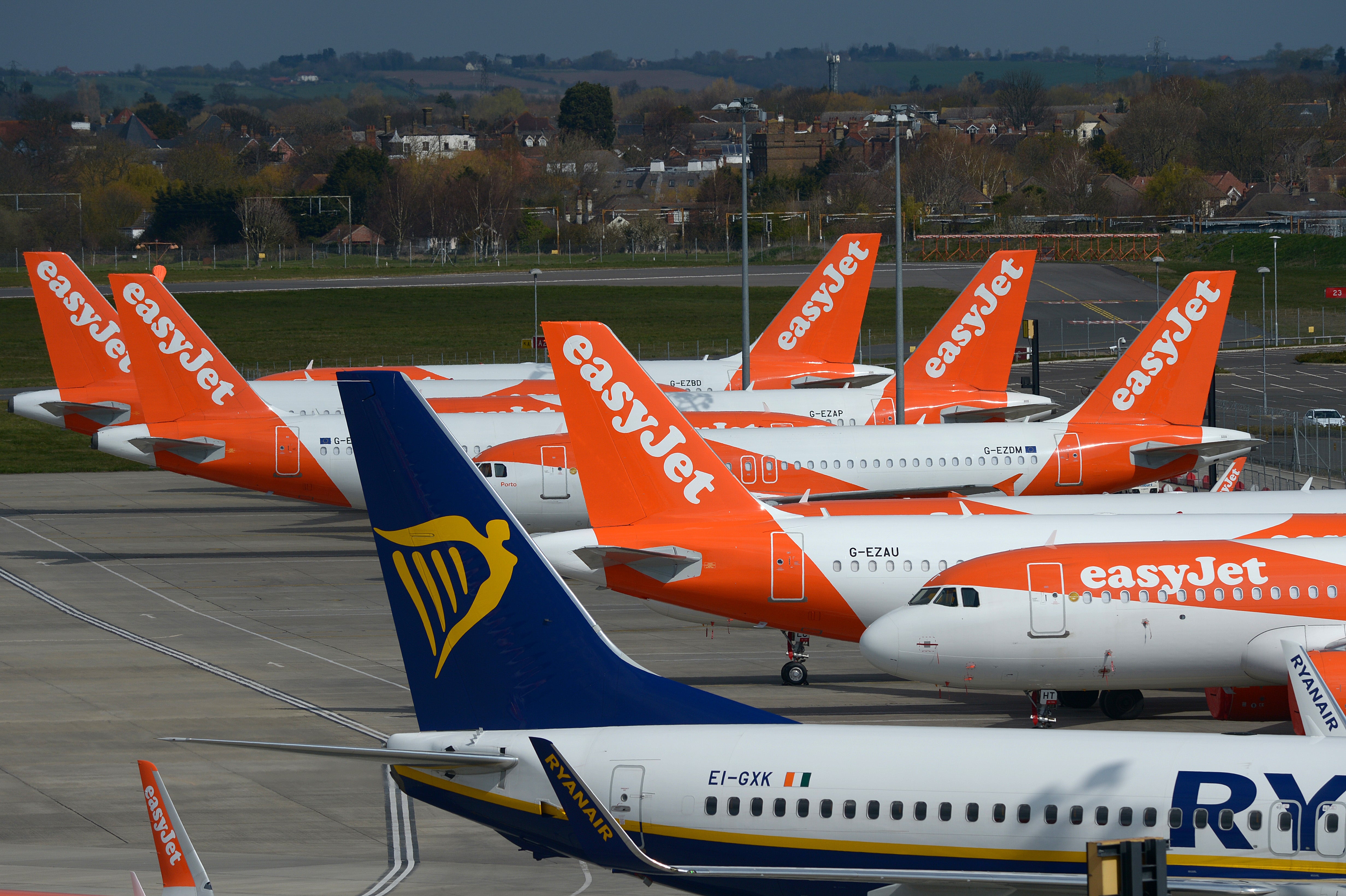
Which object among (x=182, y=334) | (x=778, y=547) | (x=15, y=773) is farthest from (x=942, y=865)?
(x=182, y=334)

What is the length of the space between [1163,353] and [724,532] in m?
22.0

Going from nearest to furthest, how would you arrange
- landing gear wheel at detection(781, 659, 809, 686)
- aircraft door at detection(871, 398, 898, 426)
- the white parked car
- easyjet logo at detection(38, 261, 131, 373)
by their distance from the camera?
1. landing gear wheel at detection(781, 659, 809, 686)
2. aircraft door at detection(871, 398, 898, 426)
3. easyjet logo at detection(38, 261, 131, 373)
4. the white parked car

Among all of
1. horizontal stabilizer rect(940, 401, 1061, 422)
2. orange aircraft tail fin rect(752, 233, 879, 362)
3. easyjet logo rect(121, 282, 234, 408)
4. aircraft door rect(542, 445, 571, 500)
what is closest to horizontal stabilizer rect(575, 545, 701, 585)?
aircraft door rect(542, 445, 571, 500)

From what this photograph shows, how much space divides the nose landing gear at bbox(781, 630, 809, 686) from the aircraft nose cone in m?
5.97

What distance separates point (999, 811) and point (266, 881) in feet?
36.8

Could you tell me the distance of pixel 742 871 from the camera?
51.4ft

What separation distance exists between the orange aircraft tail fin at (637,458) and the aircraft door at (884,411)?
26.6m

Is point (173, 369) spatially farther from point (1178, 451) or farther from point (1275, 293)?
point (1275, 293)

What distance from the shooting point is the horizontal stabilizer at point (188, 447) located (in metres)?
49.5

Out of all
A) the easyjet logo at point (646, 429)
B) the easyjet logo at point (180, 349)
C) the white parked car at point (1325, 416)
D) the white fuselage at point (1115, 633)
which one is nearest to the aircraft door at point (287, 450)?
the easyjet logo at point (180, 349)

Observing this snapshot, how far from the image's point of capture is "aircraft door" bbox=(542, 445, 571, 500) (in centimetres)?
4675

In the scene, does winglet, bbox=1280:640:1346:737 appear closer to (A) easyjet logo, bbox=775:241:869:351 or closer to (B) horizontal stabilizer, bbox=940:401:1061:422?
(B) horizontal stabilizer, bbox=940:401:1061:422

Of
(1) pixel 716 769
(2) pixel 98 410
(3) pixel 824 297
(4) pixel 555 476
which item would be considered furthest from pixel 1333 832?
(3) pixel 824 297

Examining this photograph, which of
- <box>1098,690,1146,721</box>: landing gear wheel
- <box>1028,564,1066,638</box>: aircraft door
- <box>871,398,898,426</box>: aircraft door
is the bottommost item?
<box>1098,690,1146,721</box>: landing gear wheel
